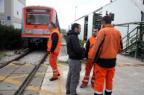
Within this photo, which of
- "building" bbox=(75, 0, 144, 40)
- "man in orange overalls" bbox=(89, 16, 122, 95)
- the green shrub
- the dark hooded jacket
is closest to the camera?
"man in orange overalls" bbox=(89, 16, 122, 95)

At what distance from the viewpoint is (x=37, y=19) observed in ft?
89.4

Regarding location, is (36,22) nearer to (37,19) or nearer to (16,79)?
(37,19)

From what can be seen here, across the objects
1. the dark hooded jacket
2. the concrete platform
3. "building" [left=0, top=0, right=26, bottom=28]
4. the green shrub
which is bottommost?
the concrete platform

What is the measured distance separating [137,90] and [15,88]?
11.2 feet

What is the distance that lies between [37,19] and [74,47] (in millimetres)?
18268

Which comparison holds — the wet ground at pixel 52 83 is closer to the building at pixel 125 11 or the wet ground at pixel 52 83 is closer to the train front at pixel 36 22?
the train front at pixel 36 22

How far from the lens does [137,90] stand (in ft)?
35.8

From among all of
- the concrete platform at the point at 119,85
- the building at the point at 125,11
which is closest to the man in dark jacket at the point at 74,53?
the concrete platform at the point at 119,85

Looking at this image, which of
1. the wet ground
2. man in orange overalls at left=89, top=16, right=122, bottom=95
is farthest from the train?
man in orange overalls at left=89, top=16, right=122, bottom=95

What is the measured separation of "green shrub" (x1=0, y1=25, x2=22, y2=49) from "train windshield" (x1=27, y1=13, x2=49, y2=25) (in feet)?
5.95

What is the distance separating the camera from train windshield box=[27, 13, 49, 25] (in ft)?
88.7

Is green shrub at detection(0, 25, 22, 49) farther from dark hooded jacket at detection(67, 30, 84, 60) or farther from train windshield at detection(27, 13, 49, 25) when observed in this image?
dark hooded jacket at detection(67, 30, 84, 60)

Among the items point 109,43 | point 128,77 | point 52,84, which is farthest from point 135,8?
point 109,43

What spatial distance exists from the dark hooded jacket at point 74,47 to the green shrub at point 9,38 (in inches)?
721
